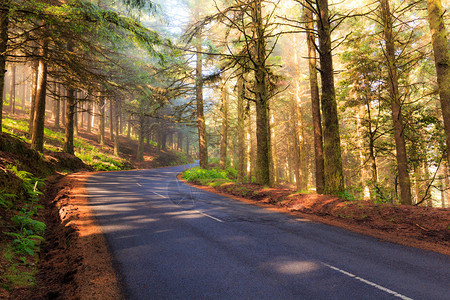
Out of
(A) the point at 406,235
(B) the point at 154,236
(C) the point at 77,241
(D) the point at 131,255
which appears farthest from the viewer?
(A) the point at 406,235

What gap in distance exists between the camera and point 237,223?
679cm

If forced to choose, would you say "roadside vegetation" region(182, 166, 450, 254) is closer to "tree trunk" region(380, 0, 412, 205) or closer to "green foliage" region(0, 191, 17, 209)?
"tree trunk" region(380, 0, 412, 205)

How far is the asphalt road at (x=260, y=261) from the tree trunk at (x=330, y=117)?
10.9 feet

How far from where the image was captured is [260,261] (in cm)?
430

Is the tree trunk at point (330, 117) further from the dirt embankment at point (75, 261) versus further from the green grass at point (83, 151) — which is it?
Answer: the green grass at point (83, 151)

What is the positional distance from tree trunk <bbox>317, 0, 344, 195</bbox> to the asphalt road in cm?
332

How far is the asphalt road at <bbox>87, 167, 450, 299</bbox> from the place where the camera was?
3377 millimetres

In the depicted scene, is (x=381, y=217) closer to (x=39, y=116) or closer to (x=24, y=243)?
(x=24, y=243)

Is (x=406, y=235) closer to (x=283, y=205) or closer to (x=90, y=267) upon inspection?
(x=283, y=205)

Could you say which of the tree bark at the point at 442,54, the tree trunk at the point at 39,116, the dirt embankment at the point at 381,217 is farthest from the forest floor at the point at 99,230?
the tree trunk at the point at 39,116

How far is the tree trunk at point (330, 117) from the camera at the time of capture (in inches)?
372

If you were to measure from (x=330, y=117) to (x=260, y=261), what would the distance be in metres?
7.29

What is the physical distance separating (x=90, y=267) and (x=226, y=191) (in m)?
10.0

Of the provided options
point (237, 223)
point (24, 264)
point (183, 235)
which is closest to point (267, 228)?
point (237, 223)
